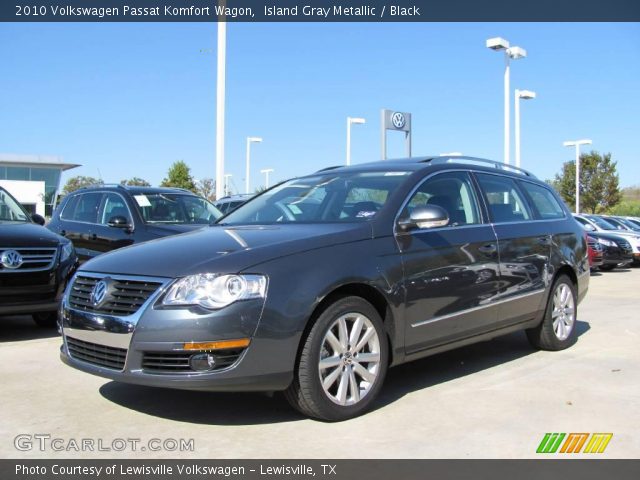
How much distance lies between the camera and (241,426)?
13.4 feet

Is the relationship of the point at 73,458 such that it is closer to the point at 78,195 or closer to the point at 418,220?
the point at 418,220

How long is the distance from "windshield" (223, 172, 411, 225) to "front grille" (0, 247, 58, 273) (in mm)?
2559

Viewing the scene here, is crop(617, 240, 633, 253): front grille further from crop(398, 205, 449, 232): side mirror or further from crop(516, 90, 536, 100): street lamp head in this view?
crop(398, 205, 449, 232): side mirror

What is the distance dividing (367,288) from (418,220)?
2.05 feet

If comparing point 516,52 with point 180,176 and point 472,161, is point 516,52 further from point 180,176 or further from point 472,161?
point 180,176

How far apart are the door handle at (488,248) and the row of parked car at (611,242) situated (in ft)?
38.3

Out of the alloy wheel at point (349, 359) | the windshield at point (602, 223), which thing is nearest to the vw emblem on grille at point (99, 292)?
the alloy wheel at point (349, 359)

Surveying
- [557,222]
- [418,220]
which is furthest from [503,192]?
[418,220]

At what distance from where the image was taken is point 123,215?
352 inches

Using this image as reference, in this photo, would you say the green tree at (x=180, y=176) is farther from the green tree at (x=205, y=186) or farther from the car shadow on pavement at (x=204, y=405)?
the car shadow on pavement at (x=204, y=405)

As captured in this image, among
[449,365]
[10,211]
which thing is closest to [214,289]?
[449,365]

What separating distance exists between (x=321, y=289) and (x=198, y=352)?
0.80 metres

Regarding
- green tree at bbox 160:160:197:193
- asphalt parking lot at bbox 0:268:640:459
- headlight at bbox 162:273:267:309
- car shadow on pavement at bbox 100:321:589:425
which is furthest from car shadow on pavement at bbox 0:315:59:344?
green tree at bbox 160:160:197:193

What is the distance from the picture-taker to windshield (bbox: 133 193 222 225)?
905 centimetres
